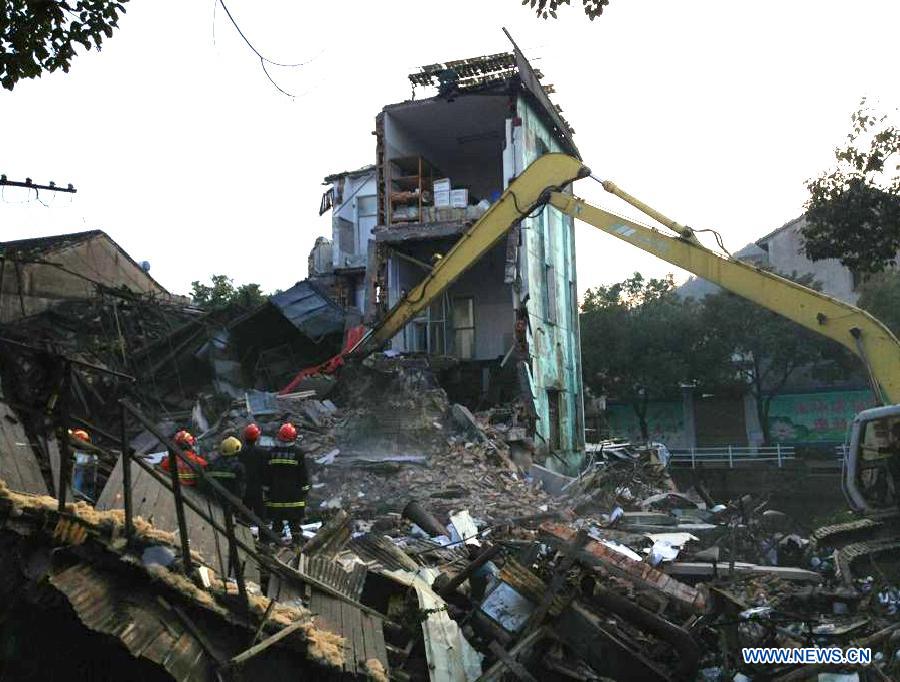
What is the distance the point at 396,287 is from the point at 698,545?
1180 centimetres

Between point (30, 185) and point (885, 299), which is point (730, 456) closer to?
point (885, 299)

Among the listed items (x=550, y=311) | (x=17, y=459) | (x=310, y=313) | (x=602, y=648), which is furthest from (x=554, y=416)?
(x=17, y=459)

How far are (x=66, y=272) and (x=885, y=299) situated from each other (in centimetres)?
2631

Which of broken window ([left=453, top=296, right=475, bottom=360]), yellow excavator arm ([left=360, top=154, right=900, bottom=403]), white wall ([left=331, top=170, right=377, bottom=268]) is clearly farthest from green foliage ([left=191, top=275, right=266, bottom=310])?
yellow excavator arm ([left=360, top=154, right=900, bottom=403])

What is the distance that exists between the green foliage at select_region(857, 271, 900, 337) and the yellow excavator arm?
1770cm

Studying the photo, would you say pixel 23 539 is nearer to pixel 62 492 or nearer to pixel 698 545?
pixel 62 492

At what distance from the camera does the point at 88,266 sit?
2366 centimetres

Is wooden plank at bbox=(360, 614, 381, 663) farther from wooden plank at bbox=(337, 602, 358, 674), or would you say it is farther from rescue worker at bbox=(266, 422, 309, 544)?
rescue worker at bbox=(266, 422, 309, 544)

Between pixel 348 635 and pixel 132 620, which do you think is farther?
pixel 348 635

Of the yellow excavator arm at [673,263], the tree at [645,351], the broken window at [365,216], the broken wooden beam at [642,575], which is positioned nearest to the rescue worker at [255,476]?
the broken wooden beam at [642,575]

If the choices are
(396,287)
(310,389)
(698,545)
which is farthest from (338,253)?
(698,545)

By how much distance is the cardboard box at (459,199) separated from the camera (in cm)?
1875

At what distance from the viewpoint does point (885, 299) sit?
25719 millimetres

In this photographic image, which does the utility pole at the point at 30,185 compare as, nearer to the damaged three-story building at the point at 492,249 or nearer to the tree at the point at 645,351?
the damaged three-story building at the point at 492,249
